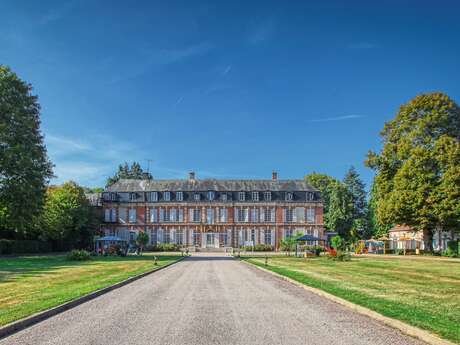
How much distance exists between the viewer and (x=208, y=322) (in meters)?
8.84

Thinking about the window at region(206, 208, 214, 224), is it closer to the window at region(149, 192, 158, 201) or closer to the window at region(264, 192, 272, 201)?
the window at region(149, 192, 158, 201)

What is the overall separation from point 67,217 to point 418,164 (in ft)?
122

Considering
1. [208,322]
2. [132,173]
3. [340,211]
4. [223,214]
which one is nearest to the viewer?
[208,322]

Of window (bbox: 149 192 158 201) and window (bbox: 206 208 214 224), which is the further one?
window (bbox: 149 192 158 201)

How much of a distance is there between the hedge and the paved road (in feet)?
105

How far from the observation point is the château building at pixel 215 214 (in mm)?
64625

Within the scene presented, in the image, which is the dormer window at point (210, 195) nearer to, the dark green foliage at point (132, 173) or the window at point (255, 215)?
the window at point (255, 215)

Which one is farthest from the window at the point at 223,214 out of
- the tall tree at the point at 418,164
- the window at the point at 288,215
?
the tall tree at the point at 418,164

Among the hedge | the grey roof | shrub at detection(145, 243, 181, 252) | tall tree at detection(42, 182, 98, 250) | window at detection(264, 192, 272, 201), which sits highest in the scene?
the grey roof

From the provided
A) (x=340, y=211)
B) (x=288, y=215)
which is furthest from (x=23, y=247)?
(x=340, y=211)

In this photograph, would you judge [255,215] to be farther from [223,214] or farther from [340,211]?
[340,211]

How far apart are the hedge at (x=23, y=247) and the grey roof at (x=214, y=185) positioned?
18640 mm

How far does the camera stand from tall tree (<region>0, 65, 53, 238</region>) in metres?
35.4

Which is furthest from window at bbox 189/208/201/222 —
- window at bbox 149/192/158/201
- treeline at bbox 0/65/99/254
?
treeline at bbox 0/65/99/254
